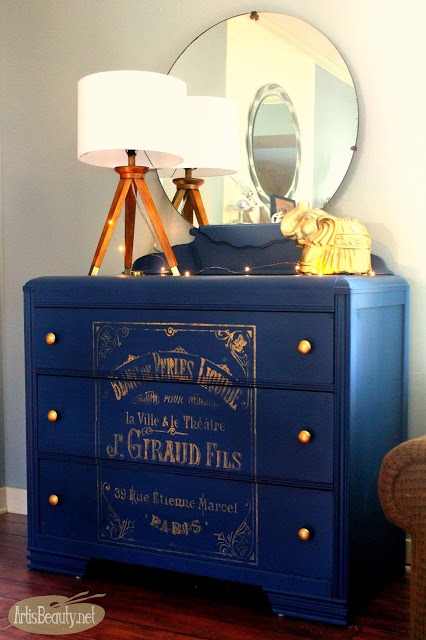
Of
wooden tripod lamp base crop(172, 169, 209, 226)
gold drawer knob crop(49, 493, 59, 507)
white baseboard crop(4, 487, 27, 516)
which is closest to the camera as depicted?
gold drawer knob crop(49, 493, 59, 507)

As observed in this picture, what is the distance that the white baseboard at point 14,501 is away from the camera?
3.38 metres

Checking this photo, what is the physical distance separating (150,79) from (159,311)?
69 centimetres

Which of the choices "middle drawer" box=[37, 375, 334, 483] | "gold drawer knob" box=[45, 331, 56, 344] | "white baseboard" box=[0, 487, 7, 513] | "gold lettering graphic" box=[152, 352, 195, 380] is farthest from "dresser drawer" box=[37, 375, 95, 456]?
"white baseboard" box=[0, 487, 7, 513]

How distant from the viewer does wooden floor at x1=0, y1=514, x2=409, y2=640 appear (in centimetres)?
222

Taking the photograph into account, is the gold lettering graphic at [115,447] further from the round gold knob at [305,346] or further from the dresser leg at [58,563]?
the round gold knob at [305,346]

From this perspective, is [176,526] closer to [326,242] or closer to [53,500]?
[53,500]

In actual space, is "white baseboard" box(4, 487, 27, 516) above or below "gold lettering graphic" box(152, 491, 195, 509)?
below

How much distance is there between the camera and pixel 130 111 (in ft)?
8.38

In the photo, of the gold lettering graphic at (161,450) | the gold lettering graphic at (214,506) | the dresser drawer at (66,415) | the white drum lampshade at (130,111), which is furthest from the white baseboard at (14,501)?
the white drum lampshade at (130,111)

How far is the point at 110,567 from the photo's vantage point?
108 inches

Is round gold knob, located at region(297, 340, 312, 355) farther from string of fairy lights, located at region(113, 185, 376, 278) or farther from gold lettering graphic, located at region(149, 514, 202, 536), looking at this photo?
gold lettering graphic, located at region(149, 514, 202, 536)

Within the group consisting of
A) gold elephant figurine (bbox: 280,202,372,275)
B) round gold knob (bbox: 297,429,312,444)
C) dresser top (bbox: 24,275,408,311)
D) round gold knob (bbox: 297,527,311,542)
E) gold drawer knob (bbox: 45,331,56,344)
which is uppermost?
gold elephant figurine (bbox: 280,202,372,275)

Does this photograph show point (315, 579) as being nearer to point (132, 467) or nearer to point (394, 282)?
point (132, 467)

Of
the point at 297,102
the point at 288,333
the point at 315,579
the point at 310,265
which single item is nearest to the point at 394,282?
the point at 310,265
